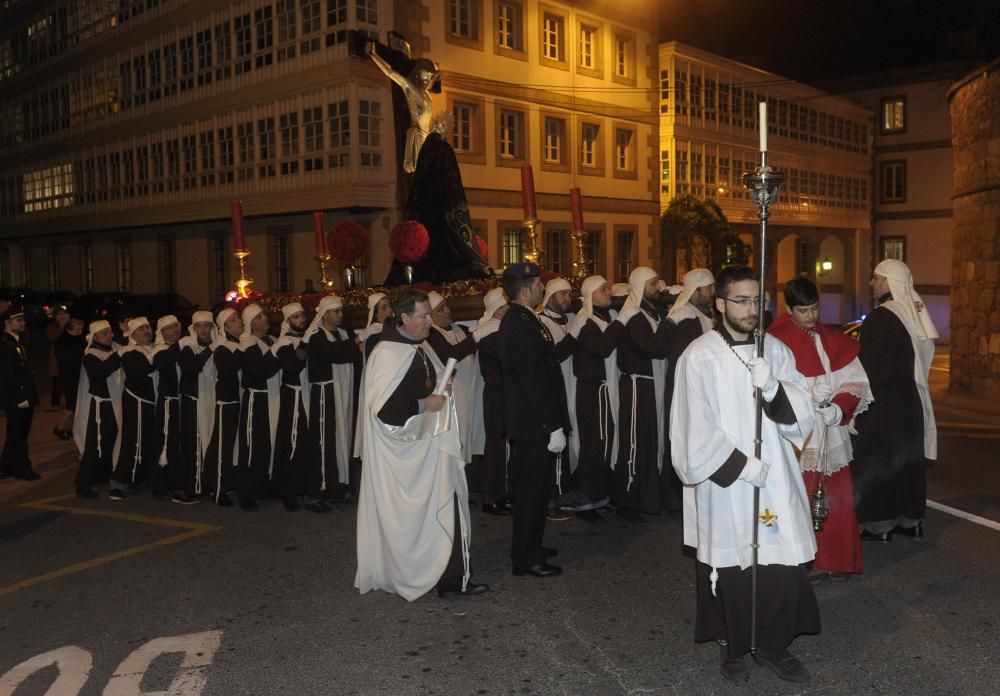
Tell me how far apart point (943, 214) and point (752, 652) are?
137 ft

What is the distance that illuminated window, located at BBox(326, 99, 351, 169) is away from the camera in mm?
24219

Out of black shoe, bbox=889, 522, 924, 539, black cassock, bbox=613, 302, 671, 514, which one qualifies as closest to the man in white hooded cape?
black cassock, bbox=613, 302, 671, 514

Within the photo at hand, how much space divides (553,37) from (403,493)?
24651 millimetres

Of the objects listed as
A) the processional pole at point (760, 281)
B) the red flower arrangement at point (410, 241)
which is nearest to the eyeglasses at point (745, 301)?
the processional pole at point (760, 281)

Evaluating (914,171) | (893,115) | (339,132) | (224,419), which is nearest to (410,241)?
(224,419)

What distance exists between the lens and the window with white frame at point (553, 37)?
28.5 meters

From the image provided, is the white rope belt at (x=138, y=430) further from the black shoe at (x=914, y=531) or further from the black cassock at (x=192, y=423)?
the black shoe at (x=914, y=531)

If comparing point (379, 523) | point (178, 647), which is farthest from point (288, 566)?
point (178, 647)

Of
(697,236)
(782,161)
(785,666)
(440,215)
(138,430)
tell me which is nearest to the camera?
(785,666)

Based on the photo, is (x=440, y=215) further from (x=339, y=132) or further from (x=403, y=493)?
(x=339, y=132)

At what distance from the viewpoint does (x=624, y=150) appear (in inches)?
1254

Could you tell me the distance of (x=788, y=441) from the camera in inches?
194

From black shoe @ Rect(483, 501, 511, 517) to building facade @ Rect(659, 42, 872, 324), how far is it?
22.7 metres

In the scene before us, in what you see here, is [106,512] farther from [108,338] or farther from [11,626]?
[11,626]
